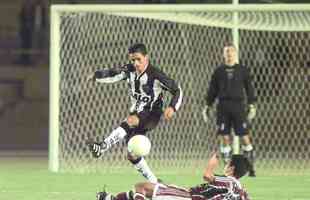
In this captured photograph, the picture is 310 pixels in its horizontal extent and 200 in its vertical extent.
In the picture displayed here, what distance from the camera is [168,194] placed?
12.3 metres

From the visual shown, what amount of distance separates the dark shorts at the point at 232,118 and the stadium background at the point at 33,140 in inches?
29.7

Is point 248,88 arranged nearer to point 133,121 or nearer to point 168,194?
point 133,121

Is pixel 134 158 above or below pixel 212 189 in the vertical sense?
above

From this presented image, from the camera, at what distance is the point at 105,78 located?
14555 millimetres

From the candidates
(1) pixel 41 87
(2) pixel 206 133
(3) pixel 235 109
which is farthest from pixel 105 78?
(1) pixel 41 87

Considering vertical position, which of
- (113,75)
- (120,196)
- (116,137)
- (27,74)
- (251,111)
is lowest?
(120,196)

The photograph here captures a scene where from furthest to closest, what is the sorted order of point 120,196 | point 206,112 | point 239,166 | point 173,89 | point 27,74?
point 27,74, point 206,112, point 173,89, point 120,196, point 239,166

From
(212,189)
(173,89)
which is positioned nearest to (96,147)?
(173,89)

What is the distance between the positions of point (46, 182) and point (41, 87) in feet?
48.2

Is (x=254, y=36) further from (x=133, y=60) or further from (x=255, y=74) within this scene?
(x=133, y=60)

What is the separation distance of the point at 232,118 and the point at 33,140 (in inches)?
356

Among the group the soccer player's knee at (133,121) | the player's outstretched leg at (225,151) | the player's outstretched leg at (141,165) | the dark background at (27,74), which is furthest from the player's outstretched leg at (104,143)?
the dark background at (27,74)

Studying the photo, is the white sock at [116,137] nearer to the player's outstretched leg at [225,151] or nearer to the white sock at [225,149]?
the player's outstretched leg at [225,151]

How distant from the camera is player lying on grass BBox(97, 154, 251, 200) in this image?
12242mm
